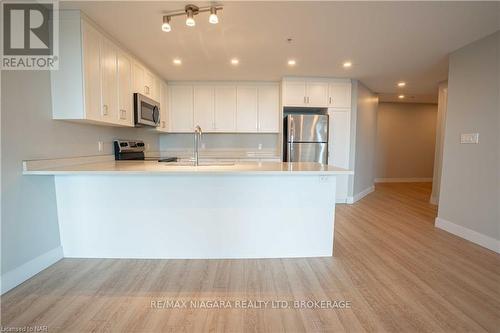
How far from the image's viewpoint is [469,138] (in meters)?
2.82

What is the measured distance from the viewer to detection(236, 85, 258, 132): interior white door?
4.46 m

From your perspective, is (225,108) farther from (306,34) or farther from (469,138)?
(469,138)

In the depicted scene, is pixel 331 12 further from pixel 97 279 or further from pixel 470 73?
pixel 97 279

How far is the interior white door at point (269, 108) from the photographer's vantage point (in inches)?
176

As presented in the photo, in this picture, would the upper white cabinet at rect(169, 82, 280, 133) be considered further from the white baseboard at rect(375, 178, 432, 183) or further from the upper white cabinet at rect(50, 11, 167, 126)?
the white baseboard at rect(375, 178, 432, 183)

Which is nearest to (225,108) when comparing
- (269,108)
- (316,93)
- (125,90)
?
(269,108)

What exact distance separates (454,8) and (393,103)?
17.7 feet

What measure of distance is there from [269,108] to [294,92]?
562 mm

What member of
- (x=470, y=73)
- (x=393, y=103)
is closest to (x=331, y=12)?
(x=470, y=73)

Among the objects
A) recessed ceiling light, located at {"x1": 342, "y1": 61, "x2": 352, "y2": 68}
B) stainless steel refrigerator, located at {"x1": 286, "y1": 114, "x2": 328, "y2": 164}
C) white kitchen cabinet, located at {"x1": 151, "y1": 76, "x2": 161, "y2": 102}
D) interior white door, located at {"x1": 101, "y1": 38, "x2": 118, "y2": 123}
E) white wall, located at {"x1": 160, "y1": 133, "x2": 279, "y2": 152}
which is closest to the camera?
interior white door, located at {"x1": 101, "y1": 38, "x2": 118, "y2": 123}

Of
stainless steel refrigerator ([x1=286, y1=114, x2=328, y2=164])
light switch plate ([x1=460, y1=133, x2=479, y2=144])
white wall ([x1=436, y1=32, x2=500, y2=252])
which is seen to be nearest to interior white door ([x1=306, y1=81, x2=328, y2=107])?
stainless steel refrigerator ([x1=286, y1=114, x2=328, y2=164])

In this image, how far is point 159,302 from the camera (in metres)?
1.67

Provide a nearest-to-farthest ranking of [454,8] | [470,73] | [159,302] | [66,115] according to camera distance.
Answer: [159,302] < [454,8] < [66,115] < [470,73]

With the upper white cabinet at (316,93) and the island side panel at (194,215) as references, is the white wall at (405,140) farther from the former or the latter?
the island side panel at (194,215)
